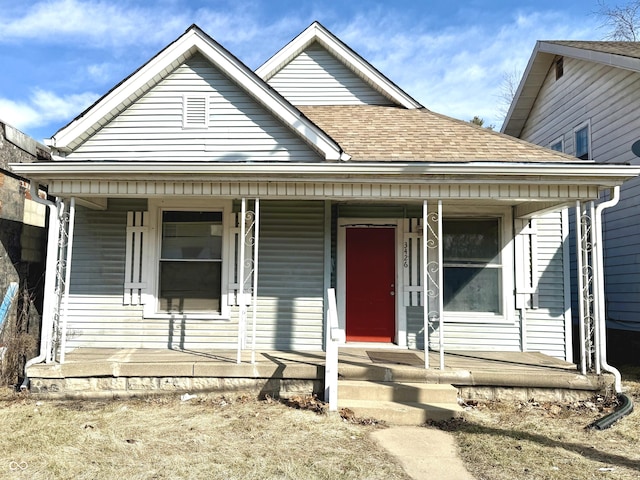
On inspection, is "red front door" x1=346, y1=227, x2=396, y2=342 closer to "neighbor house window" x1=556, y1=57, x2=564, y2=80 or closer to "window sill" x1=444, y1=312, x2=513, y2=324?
"window sill" x1=444, y1=312, x2=513, y2=324

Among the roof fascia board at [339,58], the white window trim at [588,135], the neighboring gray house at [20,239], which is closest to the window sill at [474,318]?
the roof fascia board at [339,58]

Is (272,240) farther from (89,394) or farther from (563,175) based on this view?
(563,175)

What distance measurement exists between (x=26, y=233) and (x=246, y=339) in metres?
3.78

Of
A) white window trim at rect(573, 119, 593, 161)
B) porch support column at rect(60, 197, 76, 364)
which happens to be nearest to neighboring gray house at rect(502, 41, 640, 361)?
white window trim at rect(573, 119, 593, 161)

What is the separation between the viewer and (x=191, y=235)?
7.22 m

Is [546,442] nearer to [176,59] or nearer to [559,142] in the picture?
[176,59]

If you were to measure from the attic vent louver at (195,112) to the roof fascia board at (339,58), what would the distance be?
7.81 ft

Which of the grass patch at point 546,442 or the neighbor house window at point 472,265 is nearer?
the grass patch at point 546,442

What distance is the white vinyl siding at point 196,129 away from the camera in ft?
21.8

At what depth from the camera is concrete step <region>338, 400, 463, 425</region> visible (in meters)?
5.04

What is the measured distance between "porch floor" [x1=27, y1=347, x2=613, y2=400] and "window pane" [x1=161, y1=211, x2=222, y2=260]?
72.1 inches

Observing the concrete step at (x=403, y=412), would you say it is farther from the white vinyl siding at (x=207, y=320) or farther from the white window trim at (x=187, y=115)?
the white window trim at (x=187, y=115)

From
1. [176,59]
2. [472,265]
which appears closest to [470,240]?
[472,265]

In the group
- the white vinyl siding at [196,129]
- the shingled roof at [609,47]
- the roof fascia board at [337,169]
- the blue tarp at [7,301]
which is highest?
the shingled roof at [609,47]
